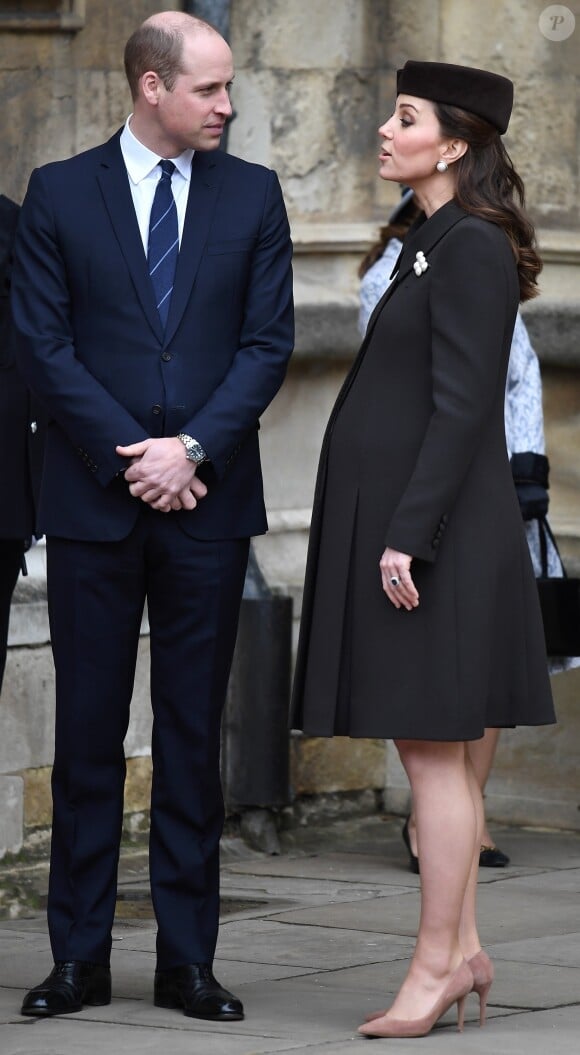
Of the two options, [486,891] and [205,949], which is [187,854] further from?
[486,891]

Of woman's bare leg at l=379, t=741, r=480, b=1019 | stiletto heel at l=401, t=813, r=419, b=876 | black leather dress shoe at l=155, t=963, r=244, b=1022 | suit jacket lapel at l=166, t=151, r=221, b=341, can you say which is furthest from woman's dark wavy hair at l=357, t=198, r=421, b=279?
black leather dress shoe at l=155, t=963, r=244, b=1022

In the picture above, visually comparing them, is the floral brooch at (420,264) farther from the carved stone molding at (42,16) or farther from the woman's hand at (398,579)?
the carved stone molding at (42,16)

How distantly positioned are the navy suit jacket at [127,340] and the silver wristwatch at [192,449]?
0.05 feet

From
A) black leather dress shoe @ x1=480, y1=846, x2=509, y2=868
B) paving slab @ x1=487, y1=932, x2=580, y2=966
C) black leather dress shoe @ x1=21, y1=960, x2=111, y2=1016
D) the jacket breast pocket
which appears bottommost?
black leather dress shoe @ x1=480, y1=846, x2=509, y2=868

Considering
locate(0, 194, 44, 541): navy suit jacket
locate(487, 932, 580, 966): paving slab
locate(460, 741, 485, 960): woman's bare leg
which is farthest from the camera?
locate(0, 194, 44, 541): navy suit jacket

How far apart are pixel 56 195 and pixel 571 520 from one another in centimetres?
330

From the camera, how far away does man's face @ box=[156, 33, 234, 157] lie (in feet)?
15.6

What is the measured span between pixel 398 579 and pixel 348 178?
346 centimetres

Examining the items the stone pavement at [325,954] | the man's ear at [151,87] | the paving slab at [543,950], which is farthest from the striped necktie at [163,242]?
the paving slab at [543,950]

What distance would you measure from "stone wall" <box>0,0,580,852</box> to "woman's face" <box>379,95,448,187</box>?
293 cm

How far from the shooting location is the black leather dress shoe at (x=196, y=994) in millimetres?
4711

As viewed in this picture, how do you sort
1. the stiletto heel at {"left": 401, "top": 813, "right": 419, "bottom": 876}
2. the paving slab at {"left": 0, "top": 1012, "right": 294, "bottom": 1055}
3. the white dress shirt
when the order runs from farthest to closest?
1. the stiletto heel at {"left": 401, "top": 813, "right": 419, "bottom": 876}
2. the white dress shirt
3. the paving slab at {"left": 0, "top": 1012, "right": 294, "bottom": 1055}

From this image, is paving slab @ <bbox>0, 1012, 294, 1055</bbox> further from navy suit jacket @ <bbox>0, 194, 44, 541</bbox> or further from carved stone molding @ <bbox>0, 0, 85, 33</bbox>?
carved stone molding @ <bbox>0, 0, 85, 33</bbox>

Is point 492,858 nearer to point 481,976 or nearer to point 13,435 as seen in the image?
point 13,435
